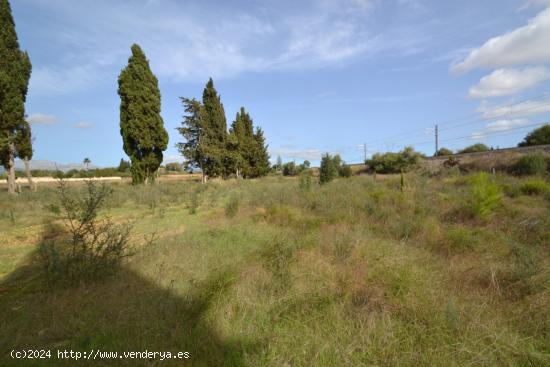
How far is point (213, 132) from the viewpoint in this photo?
25.0 meters

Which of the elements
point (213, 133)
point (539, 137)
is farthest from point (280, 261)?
point (539, 137)

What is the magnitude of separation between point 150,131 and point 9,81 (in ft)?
23.9

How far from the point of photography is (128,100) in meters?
17.8

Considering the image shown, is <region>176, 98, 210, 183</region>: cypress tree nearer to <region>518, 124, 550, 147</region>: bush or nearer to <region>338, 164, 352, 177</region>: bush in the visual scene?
<region>338, 164, 352, 177</region>: bush

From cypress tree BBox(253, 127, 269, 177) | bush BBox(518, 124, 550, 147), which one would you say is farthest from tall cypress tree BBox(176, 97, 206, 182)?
bush BBox(518, 124, 550, 147)

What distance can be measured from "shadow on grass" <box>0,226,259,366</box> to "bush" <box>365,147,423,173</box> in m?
27.2

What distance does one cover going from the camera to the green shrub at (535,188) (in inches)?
330

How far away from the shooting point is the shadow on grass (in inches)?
80.1

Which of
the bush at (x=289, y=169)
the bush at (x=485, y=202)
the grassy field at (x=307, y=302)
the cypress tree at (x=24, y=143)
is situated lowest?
the grassy field at (x=307, y=302)

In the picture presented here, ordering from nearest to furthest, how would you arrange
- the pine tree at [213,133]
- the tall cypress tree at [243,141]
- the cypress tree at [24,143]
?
the cypress tree at [24,143] → the pine tree at [213,133] → the tall cypress tree at [243,141]

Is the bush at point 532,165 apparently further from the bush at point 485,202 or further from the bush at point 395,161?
the bush at point 395,161

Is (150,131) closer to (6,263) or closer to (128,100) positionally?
(128,100)

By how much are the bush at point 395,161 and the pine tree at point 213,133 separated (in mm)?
19158

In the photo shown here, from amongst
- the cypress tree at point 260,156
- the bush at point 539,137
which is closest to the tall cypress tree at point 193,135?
the cypress tree at point 260,156
